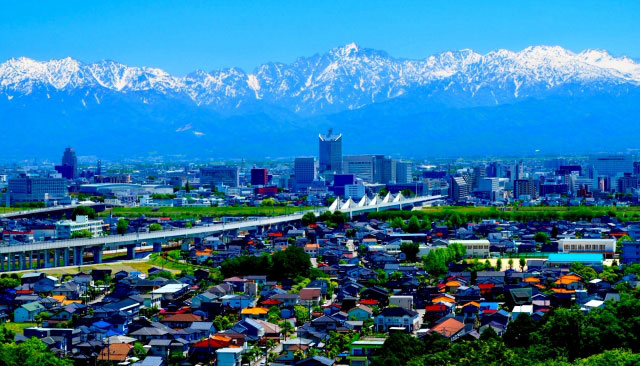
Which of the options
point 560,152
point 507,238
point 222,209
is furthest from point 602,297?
point 560,152

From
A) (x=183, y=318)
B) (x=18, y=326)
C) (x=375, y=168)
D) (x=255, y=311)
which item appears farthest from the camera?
(x=375, y=168)

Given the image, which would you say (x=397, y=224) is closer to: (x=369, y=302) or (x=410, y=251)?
(x=410, y=251)

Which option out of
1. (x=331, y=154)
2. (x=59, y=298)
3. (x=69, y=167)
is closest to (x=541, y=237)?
(x=59, y=298)

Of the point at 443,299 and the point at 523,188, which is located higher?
the point at 523,188

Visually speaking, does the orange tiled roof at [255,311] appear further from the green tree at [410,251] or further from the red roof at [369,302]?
the green tree at [410,251]

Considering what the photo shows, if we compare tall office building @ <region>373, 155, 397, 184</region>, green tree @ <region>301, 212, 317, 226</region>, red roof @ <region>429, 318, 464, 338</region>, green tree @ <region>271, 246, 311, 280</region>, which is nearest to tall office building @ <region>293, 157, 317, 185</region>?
tall office building @ <region>373, 155, 397, 184</region>

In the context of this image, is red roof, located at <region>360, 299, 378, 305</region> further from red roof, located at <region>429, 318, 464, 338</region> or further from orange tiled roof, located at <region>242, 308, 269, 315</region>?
red roof, located at <region>429, 318, 464, 338</region>
